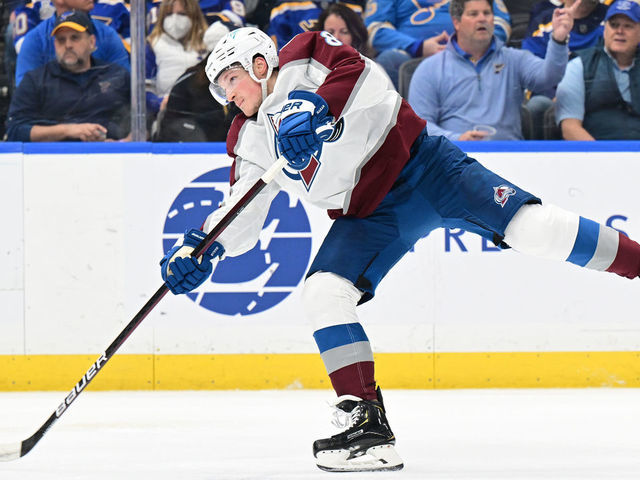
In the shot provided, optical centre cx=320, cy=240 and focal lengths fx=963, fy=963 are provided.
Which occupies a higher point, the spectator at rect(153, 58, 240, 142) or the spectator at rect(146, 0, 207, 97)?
the spectator at rect(146, 0, 207, 97)

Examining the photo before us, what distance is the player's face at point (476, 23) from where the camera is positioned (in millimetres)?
4105

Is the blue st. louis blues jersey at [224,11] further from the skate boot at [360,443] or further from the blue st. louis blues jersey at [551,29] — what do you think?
the skate boot at [360,443]

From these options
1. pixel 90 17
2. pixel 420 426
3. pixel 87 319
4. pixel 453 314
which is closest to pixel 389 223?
pixel 420 426

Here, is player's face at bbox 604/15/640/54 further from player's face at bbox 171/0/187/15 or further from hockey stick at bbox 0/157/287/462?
hockey stick at bbox 0/157/287/462

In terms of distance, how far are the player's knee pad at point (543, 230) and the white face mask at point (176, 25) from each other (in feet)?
7.16

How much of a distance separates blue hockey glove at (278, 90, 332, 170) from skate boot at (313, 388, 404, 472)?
576 mm

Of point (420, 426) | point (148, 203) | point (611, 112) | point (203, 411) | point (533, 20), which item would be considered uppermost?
point (533, 20)

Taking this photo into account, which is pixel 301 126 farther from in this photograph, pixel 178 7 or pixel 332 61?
pixel 178 7

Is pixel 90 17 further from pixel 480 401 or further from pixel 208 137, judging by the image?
pixel 480 401

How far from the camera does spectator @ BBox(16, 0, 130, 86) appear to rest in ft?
13.3

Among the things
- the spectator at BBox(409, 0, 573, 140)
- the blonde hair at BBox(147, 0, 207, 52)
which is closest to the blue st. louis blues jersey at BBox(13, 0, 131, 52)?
the blonde hair at BBox(147, 0, 207, 52)

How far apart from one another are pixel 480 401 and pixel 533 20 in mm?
1678

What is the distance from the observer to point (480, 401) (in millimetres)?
3510

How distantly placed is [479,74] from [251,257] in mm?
1252
